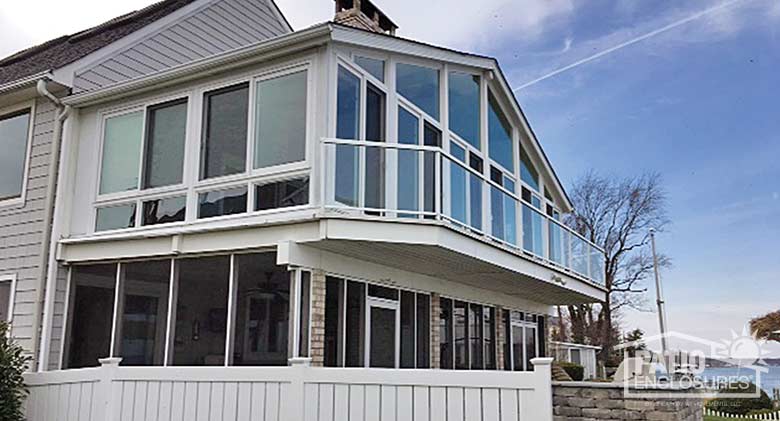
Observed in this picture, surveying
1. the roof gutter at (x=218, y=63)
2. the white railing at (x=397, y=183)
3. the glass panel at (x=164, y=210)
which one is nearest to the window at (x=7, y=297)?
Answer: the glass panel at (x=164, y=210)

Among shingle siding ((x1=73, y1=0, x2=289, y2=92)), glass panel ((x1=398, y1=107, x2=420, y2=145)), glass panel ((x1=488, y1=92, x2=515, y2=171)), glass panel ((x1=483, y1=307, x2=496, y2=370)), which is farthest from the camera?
glass panel ((x1=483, y1=307, x2=496, y2=370))

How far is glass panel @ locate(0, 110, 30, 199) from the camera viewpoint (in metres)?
10.5

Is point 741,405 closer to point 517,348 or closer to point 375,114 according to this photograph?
point 517,348

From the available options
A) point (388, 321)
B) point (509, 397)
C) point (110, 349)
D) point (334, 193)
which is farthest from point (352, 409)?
point (110, 349)

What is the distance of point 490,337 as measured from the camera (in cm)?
1343

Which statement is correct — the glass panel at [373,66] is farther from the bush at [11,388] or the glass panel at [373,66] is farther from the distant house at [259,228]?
the bush at [11,388]

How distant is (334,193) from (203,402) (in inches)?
109

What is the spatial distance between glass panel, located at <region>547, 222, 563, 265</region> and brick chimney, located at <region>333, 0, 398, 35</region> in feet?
15.9

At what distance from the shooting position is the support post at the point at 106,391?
22.7 feet

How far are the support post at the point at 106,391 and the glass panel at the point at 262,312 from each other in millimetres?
1664

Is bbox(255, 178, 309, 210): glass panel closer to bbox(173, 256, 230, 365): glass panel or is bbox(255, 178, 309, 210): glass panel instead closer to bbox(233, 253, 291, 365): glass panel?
bbox(233, 253, 291, 365): glass panel

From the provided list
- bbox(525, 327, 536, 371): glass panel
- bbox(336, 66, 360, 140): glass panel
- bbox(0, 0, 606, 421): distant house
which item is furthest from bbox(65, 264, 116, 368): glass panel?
bbox(525, 327, 536, 371): glass panel

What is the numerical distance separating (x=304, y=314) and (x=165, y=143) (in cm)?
338

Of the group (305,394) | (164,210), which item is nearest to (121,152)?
(164,210)
